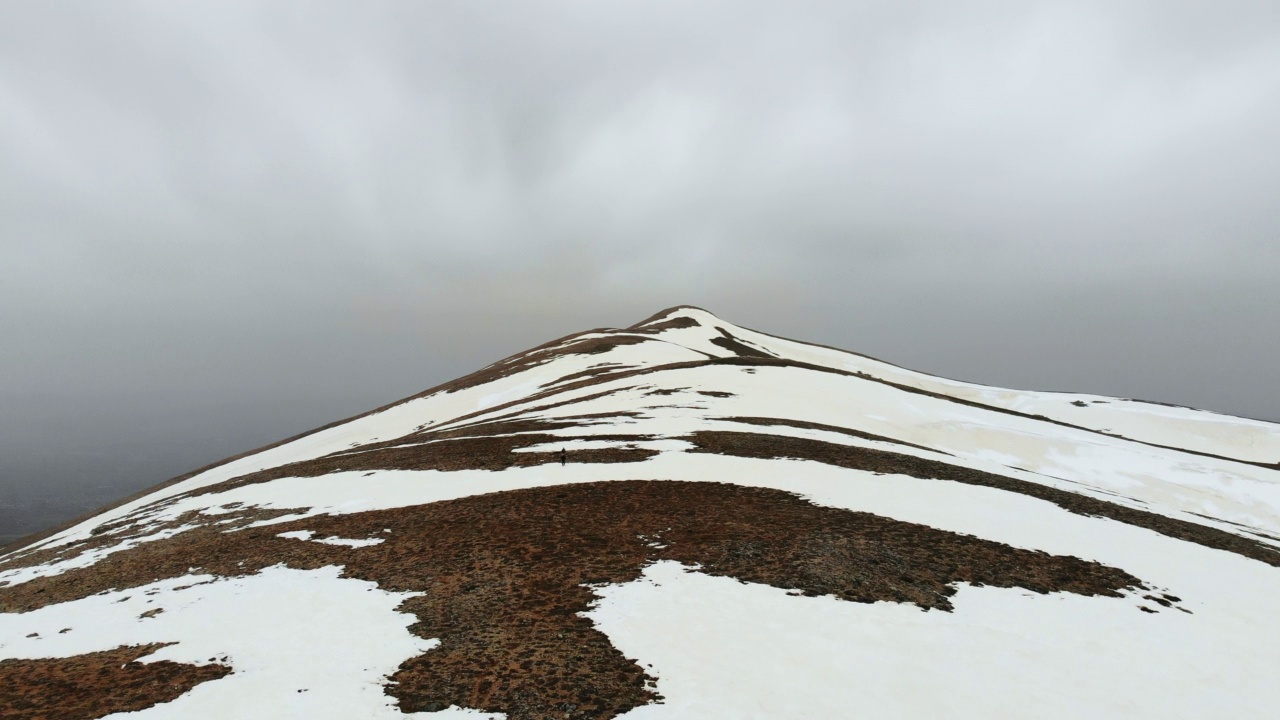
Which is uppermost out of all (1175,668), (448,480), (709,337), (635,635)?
(709,337)

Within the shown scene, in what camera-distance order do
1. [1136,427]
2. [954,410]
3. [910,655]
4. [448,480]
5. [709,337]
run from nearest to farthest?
1. [910,655]
2. [448,480]
3. [954,410]
4. [1136,427]
5. [709,337]

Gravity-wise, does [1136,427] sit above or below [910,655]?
below

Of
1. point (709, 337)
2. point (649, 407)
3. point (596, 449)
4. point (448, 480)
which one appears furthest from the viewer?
point (709, 337)

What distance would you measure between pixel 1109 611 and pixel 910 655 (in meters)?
7.08

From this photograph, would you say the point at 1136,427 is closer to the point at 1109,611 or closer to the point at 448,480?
the point at 1109,611

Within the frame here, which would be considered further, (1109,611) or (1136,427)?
(1136,427)

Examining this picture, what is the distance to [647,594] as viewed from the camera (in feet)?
47.3

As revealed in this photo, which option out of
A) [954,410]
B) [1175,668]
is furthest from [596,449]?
[954,410]

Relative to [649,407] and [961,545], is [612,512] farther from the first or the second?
[649,407]

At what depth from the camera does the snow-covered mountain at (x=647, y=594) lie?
10695mm

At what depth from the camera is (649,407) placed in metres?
43.6

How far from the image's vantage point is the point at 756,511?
2114cm

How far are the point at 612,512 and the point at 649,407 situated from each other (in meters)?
22.8

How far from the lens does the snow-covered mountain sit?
35.1 feet
